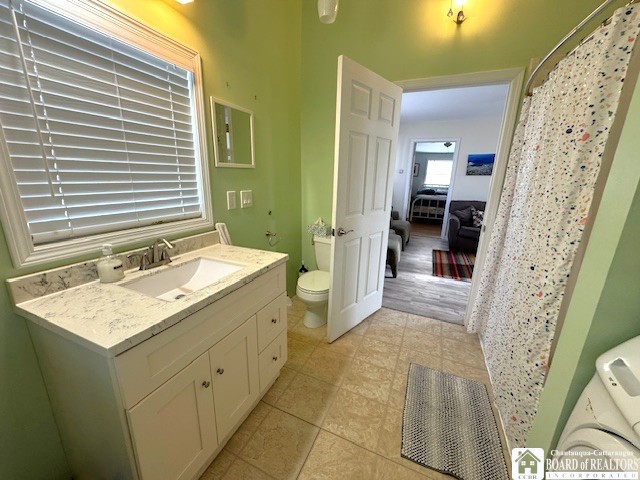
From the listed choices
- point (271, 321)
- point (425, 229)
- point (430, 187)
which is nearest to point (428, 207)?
point (425, 229)

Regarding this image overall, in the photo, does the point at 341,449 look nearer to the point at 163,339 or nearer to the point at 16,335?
the point at 163,339

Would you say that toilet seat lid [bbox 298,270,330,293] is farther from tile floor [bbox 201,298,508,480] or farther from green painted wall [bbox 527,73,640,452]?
green painted wall [bbox 527,73,640,452]

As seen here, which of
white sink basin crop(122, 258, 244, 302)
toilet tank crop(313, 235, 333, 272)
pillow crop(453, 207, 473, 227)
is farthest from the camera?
pillow crop(453, 207, 473, 227)

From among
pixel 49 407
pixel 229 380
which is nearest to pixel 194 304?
pixel 229 380

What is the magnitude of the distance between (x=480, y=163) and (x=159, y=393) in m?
5.96

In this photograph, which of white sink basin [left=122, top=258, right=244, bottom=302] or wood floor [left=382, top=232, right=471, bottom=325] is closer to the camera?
white sink basin [left=122, top=258, right=244, bottom=302]

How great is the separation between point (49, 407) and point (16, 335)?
13.9 inches

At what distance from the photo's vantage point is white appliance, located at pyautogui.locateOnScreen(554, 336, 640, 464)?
0.62 meters

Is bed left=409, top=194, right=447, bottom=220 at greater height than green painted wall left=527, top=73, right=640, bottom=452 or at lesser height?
lesser

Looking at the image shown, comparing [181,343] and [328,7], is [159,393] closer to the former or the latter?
[181,343]

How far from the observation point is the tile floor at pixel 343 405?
1.22 metres

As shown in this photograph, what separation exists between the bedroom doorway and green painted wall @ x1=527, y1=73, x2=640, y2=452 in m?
5.45

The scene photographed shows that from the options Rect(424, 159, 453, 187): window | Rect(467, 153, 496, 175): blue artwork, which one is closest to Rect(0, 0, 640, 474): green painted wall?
Rect(467, 153, 496, 175): blue artwork

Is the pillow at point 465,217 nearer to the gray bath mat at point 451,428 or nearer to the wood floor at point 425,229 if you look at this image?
the wood floor at point 425,229
